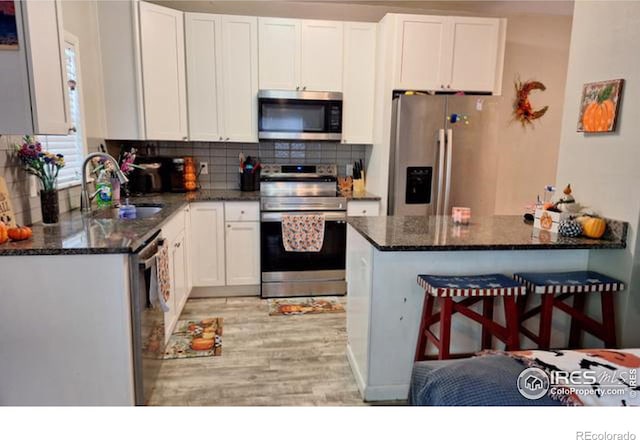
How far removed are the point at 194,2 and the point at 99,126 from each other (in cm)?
144

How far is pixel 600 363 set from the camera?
49.7 inches

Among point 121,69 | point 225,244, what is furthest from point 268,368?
point 121,69

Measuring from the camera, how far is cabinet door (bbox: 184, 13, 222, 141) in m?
3.65

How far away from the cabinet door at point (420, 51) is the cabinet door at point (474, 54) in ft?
0.35

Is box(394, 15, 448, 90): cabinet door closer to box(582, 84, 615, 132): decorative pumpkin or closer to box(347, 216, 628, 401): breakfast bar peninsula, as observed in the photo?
box(582, 84, 615, 132): decorative pumpkin

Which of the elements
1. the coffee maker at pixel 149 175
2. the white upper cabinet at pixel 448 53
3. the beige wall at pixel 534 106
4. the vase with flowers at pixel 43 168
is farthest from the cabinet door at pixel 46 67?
the beige wall at pixel 534 106

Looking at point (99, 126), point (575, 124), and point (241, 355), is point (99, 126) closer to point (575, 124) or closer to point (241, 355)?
point (241, 355)

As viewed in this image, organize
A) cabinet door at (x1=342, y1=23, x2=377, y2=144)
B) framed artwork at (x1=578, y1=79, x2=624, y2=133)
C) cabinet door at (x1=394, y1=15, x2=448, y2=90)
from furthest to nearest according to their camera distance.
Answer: cabinet door at (x1=342, y1=23, x2=377, y2=144)
cabinet door at (x1=394, y1=15, x2=448, y2=90)
framed artwork at (x1=578, y1=79, x2=624, y2=133)

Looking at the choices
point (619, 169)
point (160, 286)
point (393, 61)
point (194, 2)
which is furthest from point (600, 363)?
point (194, 2)

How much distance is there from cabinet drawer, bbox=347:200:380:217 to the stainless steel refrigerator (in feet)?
0.59

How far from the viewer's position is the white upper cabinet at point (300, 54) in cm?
375

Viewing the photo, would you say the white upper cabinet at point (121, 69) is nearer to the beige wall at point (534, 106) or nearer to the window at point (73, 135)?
the window at point (73, 135)

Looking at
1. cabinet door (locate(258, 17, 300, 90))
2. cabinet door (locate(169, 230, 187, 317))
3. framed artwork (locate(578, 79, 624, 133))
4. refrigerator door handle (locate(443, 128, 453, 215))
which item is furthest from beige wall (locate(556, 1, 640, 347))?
cabinet door (locate(169, 230, 187, 317))

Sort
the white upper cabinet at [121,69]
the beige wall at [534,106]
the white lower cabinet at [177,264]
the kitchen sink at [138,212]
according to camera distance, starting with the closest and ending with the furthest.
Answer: the kitchen sink at [138,212], the white lower cabinet at [177,264], the white upper cabinet at [121,69], the beige wall at [534,106]
